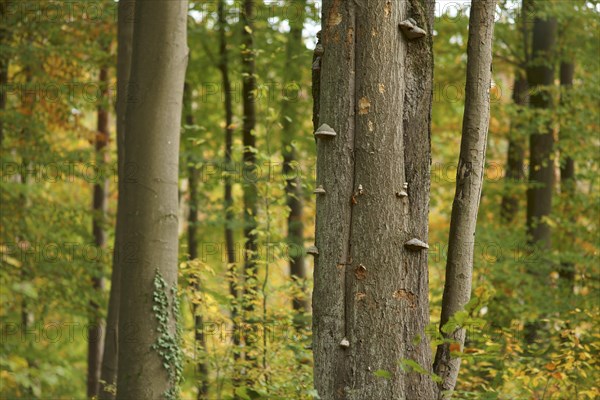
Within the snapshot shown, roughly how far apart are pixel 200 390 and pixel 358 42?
23.6 feet

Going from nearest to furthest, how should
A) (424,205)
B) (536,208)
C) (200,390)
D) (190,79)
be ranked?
(424,205), (200,390), (536,208), (190,79)

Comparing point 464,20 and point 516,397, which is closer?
point 516,397

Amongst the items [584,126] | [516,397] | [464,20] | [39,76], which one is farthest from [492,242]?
[39,76]

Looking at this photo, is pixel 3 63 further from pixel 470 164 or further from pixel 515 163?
pixel 470 164

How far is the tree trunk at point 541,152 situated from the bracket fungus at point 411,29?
9.50m

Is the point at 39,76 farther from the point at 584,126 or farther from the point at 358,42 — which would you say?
the point at 358,42

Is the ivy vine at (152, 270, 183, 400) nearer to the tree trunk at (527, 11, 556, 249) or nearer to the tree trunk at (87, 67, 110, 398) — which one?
the tree trunk at (87, 67, 110, 398)

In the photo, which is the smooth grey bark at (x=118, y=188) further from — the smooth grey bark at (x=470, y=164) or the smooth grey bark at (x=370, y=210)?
the smooth grey bark at (x=370, y=210)

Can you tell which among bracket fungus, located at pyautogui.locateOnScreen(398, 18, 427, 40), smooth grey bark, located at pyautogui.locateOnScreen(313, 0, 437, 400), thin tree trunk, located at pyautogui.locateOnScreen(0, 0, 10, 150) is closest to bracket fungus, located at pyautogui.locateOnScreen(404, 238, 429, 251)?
smooth grey bark, located at pyautogui.locateOnScreen(313, 0, 437, 400)

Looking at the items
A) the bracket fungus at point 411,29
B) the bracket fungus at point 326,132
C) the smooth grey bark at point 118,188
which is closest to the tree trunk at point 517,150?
the smooth grey bark at point 118,188

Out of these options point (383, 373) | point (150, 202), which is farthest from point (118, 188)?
point (383, 373)

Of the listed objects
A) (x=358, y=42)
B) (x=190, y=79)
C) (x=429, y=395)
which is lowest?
(x=429, y=395)

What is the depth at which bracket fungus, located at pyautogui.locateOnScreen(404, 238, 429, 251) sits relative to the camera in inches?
145

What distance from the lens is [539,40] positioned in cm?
1328
